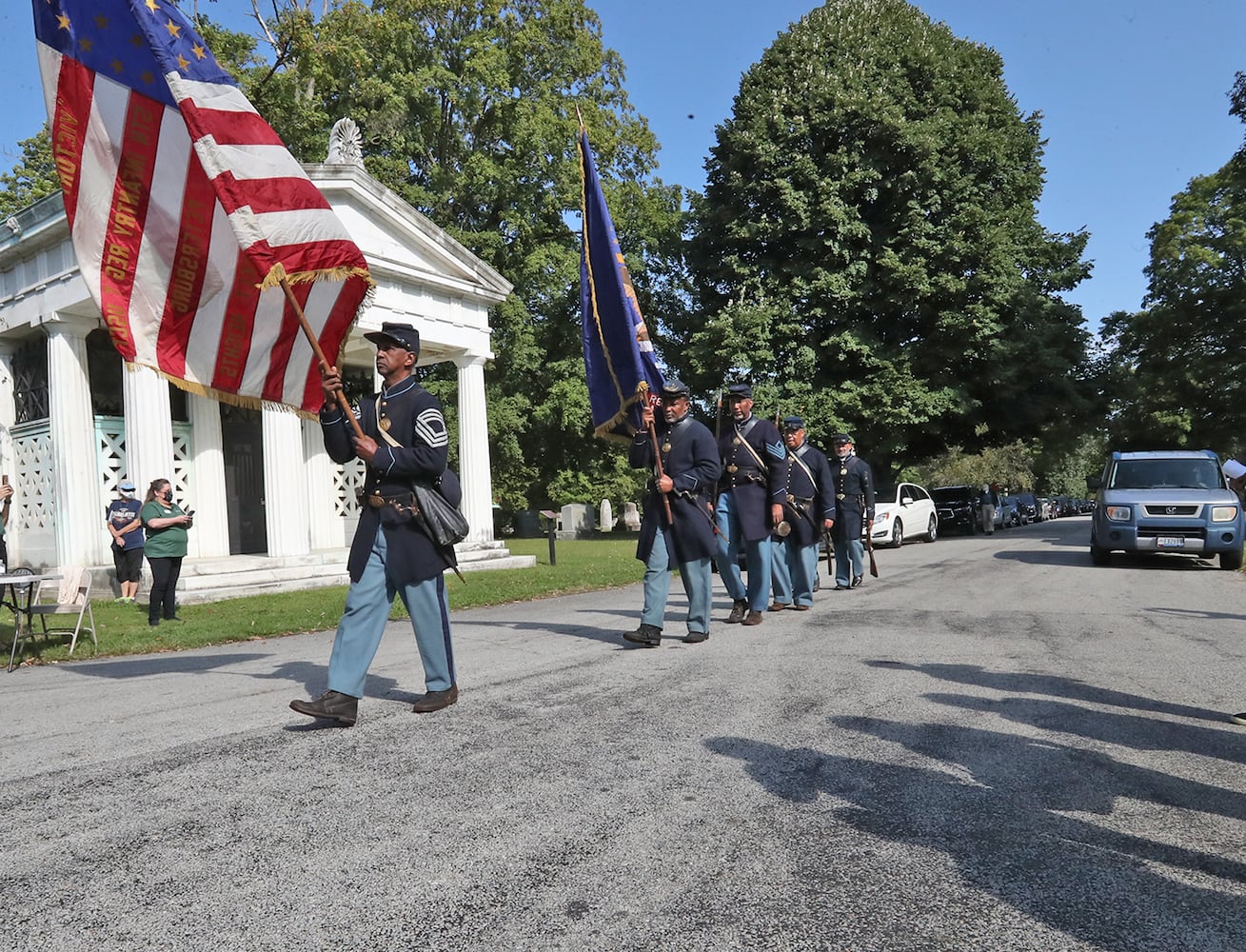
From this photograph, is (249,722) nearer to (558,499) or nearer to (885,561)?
(885,561)

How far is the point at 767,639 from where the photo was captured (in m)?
7.98

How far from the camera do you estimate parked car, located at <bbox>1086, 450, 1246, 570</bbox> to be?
579 inches

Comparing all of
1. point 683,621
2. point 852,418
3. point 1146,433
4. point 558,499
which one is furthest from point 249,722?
point 1146,433

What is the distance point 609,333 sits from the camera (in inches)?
318

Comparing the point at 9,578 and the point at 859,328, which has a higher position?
the point at 859,328

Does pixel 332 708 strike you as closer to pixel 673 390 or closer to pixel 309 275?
pixel 309 275

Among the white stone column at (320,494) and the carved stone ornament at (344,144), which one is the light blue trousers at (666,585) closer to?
the carved stone ornament at (344,144)

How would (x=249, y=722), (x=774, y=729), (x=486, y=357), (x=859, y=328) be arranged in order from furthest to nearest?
(x=859, y=328), (x=486, y=357), (x=249, y=722), (x=774, y=729)

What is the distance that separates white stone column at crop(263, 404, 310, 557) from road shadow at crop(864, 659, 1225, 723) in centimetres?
1224

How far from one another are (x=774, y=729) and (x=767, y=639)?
3.18 metres

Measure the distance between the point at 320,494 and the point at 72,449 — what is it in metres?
5.41

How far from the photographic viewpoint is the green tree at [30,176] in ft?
97.3

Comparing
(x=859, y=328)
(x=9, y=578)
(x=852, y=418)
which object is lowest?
(x=9, y=578)

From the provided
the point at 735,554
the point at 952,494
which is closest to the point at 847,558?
the point at 735,554
